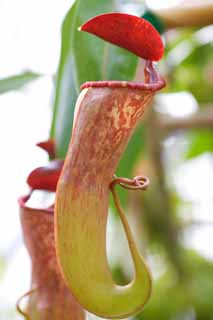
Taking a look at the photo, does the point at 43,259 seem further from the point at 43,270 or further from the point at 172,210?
the point at 172,210

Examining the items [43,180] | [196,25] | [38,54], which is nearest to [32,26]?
[38,54]

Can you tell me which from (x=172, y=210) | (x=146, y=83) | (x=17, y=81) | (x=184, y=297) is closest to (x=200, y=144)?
(x=172, y=210)

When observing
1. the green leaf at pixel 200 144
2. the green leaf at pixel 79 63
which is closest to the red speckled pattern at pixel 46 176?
the green leaf at pixel 79 63

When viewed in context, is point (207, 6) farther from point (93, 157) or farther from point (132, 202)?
point (132, 202)

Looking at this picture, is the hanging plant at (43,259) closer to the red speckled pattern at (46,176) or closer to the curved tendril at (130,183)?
the red speckled pattern at (46,176)

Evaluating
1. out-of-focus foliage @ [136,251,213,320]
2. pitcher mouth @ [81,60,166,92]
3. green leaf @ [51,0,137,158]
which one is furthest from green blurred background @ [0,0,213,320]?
pitcher mouth @ [81,60,166,92]

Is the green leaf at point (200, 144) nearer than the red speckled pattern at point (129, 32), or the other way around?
the red speckled pattern at point (129, 32)
